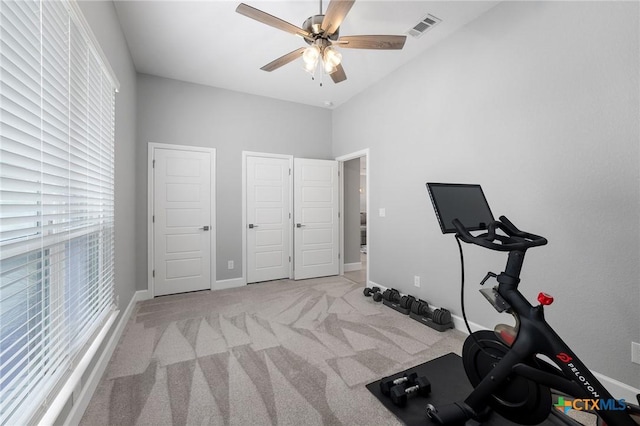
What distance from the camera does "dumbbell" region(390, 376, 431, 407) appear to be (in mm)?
1631

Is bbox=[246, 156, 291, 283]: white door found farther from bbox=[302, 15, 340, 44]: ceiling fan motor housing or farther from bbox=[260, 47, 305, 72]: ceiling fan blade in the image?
bbox=[302, 15, 340, 44]: ceiling fan motor housing

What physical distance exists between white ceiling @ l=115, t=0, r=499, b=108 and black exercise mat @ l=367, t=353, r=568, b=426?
9.76 ft

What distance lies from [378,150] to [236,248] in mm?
2558

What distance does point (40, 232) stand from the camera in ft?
3.91

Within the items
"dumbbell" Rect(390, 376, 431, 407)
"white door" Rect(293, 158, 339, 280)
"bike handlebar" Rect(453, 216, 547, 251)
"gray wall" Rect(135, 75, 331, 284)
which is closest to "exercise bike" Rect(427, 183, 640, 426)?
"bike handlebar" Rect(453, 216, 547, 251)

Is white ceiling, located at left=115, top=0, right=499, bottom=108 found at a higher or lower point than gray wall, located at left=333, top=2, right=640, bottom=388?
higher

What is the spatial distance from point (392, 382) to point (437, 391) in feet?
1.06

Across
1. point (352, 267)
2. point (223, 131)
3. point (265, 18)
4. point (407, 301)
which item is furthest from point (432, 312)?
point (223, 131)

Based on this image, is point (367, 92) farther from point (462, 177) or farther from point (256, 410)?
point (256, 410)

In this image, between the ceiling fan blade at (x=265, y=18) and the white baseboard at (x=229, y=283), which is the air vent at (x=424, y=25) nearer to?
the ceiling fan blade at (x=265, y=18)

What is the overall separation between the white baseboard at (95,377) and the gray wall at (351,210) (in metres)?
3.46

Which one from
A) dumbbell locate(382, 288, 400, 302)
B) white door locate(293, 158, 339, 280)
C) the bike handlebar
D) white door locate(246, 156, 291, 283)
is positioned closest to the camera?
the bike handlebar

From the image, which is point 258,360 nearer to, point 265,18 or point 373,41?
point 265,18

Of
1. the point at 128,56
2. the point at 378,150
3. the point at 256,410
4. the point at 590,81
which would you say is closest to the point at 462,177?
the point at 590,81
